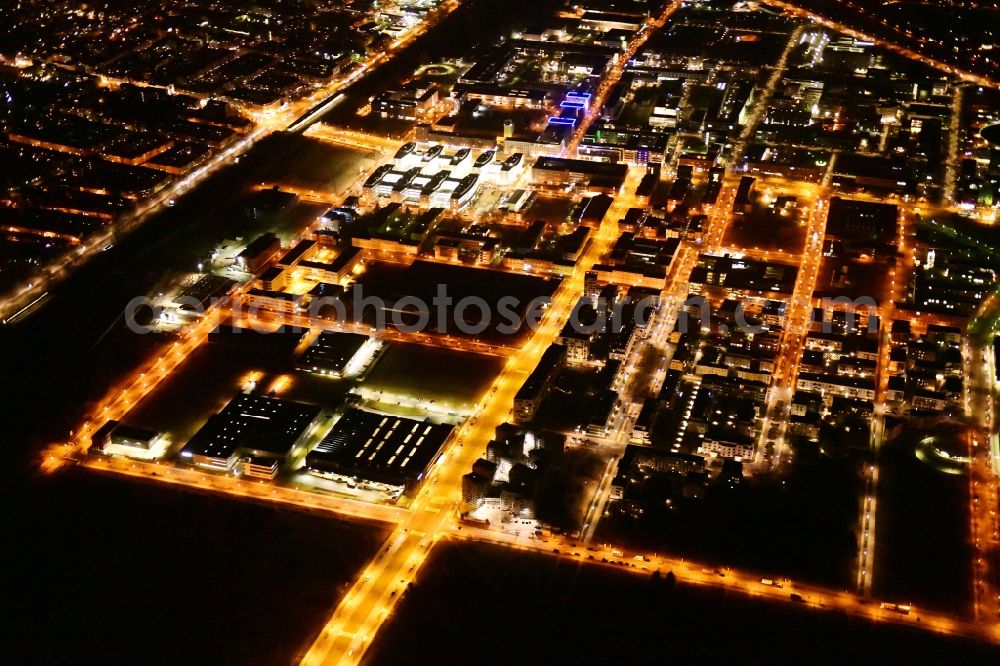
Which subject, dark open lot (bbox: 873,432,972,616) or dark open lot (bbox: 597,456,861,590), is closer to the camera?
dark open lot (bbox: 873,432,972,616)

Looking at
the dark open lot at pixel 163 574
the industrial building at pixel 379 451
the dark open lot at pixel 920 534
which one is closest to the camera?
the dark open lot at pixel 163 574

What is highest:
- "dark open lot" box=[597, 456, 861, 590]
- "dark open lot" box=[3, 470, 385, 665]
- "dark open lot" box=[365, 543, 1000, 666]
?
"dark open lot" box=[597, 456, 861, 590]

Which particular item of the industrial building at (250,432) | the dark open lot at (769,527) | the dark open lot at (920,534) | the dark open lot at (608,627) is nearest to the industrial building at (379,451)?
the industrial building at (250,432)

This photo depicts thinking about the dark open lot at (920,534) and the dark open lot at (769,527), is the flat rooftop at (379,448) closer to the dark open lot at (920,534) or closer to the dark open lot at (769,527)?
the dark open lot at (769,527)

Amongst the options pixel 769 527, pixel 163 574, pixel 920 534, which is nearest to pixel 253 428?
pixel 163 574

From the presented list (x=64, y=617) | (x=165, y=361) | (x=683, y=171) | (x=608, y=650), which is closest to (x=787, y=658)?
(x=608, y=650)

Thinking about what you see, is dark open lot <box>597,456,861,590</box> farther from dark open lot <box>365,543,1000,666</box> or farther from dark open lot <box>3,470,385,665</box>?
dark open lot <box>3,470,385,665</box>

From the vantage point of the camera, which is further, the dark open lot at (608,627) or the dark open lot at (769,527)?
the dark open lot at (769,527)

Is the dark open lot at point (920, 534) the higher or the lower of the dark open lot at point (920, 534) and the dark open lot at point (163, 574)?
the higher

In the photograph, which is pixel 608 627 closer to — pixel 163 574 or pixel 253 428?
pixel 163 574

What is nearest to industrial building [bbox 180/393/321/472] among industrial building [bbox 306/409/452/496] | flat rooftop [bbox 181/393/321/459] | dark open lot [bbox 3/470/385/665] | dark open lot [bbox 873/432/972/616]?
flat rooftop [bbox 181/393/321/459]
